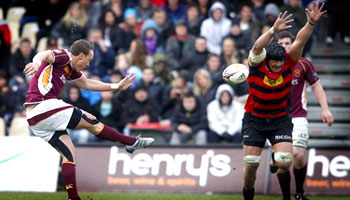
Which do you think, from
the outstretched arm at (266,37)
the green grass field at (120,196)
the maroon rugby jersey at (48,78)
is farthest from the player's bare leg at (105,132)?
the outstretched arm at (266,37)

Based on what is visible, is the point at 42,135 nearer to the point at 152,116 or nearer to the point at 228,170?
the point at 228,170

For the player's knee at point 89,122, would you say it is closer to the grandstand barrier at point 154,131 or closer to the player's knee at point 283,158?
the player's knee at point 283,158

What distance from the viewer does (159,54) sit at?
19.7m

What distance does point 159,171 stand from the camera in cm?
1616

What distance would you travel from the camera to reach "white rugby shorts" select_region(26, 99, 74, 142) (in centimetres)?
1225

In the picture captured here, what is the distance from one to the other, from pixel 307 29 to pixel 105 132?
322 cm

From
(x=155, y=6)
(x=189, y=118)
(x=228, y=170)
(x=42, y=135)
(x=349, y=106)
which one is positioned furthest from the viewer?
(x=155, y=6)

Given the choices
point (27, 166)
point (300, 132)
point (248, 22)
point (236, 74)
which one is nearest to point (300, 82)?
point (300, 132)

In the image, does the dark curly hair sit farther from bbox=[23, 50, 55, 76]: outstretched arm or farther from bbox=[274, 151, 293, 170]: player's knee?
bbox=[23, 50, 55, 76]: outstretched arm

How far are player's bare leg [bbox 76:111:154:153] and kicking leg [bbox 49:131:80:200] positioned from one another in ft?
1.02

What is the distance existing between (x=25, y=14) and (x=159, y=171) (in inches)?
278

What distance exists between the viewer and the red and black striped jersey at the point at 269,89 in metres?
12.3

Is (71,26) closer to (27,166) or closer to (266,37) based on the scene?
(27,166)

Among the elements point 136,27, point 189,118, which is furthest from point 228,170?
point 136,27
